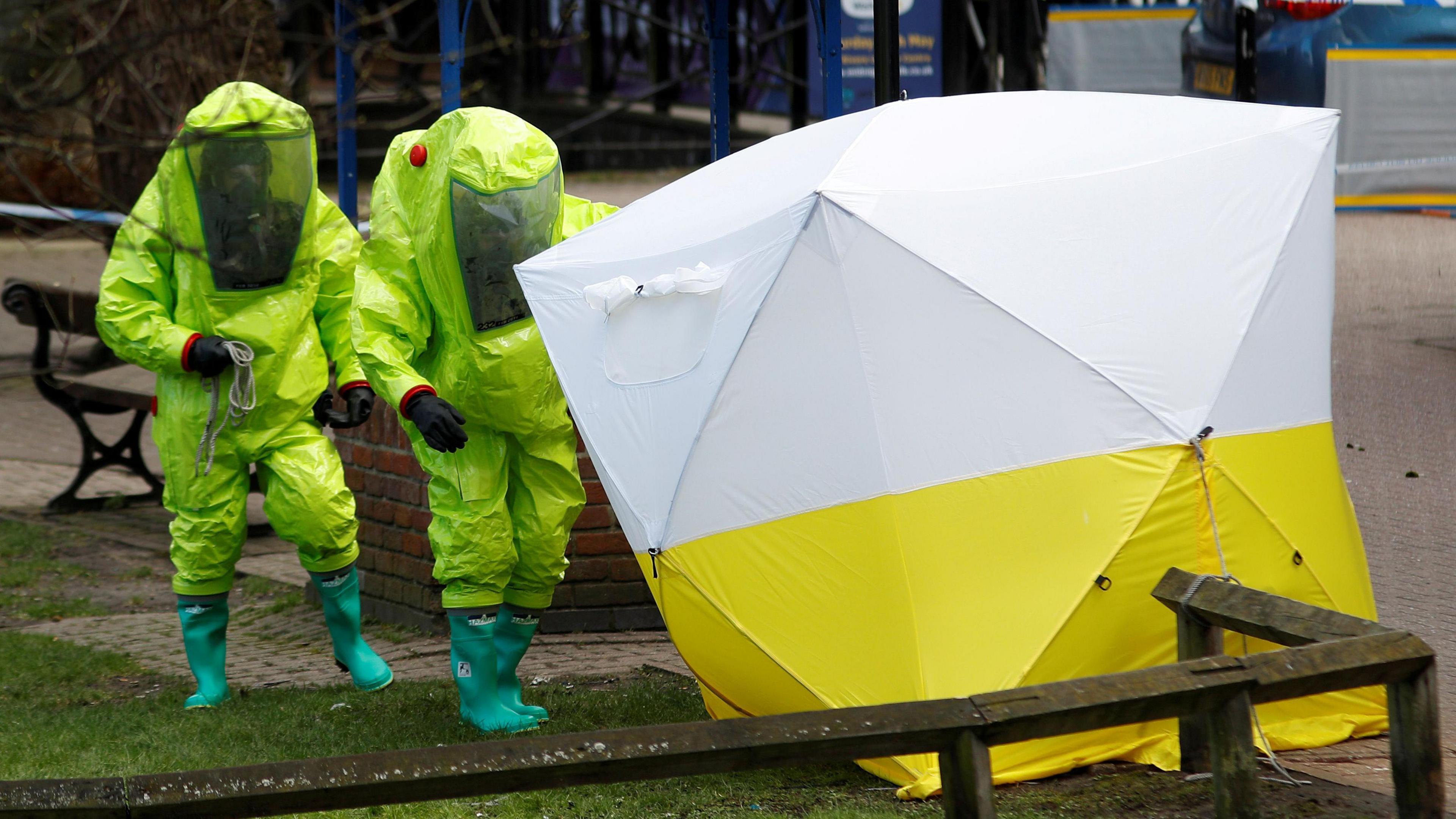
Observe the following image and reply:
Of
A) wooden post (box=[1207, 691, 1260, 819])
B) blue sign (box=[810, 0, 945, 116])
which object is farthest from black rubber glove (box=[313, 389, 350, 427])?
blue sign (box=[810, 0, 945, 116])

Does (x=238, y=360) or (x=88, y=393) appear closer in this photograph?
(x=238, y=360)

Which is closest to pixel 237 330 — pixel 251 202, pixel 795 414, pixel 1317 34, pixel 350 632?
pixel 251 202

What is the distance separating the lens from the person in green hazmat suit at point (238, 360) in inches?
206

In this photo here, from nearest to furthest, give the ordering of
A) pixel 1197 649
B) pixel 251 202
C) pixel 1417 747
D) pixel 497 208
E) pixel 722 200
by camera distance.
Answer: pixel 1417 747, pixel 1197 649, pixel 722 200, pixel 497 208, pixel 251 202

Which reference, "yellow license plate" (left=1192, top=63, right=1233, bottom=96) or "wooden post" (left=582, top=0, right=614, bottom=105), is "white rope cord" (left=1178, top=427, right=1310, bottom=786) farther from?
"wooden post" (left=582, top=0, right=614, bottom=105)

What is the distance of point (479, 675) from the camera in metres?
4.89

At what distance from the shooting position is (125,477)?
397 inches

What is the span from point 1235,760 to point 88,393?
299 inches

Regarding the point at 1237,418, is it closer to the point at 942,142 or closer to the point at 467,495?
the point at 942,142

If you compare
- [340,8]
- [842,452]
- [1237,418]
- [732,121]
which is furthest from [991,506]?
[732,121]

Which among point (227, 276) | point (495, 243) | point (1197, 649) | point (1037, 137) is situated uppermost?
point (1037, 137)

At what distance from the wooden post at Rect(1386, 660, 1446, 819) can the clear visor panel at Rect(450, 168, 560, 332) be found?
104 inches

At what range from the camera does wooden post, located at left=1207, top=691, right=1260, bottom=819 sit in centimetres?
320

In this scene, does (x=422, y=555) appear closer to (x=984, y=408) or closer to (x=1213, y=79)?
(x=984, y=408)
